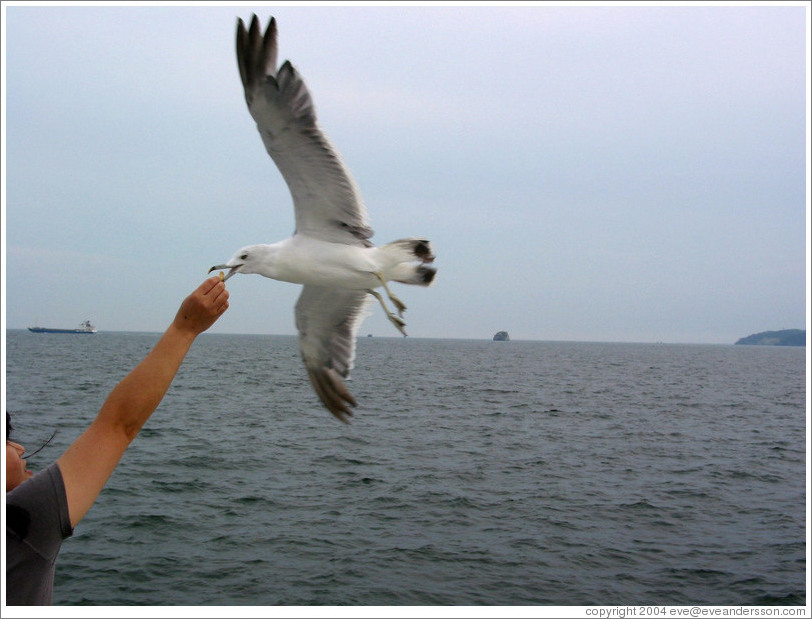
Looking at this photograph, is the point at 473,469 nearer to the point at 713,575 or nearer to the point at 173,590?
the point at 713,575

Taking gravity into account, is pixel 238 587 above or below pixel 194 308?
below

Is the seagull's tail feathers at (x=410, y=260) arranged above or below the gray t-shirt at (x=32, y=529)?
above

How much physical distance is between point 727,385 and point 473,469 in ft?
119

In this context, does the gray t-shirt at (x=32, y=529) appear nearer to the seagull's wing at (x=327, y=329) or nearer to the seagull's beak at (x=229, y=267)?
the seagull's beak at (x=229, y=267)

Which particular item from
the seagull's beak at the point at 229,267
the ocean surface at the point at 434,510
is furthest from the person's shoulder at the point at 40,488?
the ocean surface at the point at 434,510

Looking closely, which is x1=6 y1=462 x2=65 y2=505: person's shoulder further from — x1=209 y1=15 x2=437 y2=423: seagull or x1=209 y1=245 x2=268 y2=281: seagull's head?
x1=209 y1=245 x2=268 y2=281: seagull's head

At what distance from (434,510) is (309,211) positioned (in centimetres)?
947

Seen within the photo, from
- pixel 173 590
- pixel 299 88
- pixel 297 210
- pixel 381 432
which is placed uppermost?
pixel 299 88

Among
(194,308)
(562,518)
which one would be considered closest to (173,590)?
(562,518)

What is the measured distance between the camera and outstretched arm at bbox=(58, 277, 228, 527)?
1.85m

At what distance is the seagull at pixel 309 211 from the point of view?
13.9 ft

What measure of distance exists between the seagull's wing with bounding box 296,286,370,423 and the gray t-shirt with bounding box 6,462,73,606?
4028 millimetres

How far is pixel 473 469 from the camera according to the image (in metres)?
16.9

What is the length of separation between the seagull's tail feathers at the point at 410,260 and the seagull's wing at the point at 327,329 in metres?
0.92
